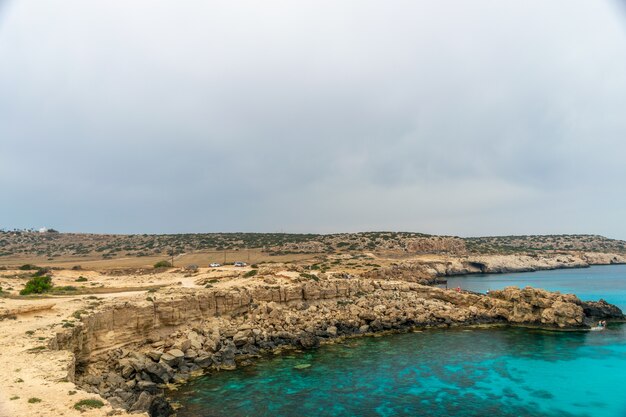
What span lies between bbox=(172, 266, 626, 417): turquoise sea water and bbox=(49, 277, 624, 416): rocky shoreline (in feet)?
6.14

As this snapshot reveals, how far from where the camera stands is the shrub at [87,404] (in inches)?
362

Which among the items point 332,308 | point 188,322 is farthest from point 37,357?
point 332,308

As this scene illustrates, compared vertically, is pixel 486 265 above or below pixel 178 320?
below

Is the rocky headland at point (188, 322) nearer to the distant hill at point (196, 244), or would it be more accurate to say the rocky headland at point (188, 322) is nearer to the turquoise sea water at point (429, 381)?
the turquoise sea water at point (429, 381)

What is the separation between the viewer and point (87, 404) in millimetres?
9328

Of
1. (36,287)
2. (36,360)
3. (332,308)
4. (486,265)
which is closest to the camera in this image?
(36,360)

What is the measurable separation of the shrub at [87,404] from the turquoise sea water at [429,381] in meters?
6.92

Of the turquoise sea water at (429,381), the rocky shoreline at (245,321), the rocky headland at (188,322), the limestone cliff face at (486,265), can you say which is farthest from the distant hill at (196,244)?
the turquoise sea water at (429,381)

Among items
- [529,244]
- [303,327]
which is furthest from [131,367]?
[529,244]

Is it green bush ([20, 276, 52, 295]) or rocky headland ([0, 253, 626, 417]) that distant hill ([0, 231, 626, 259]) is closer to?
rocky headland ([0, 253, 626, 417])

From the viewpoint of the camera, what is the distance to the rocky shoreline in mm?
18109

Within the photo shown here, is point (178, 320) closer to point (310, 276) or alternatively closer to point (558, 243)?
point (310, 276)

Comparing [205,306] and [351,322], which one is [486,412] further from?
[205,306]

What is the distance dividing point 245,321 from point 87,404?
61.3 feet
